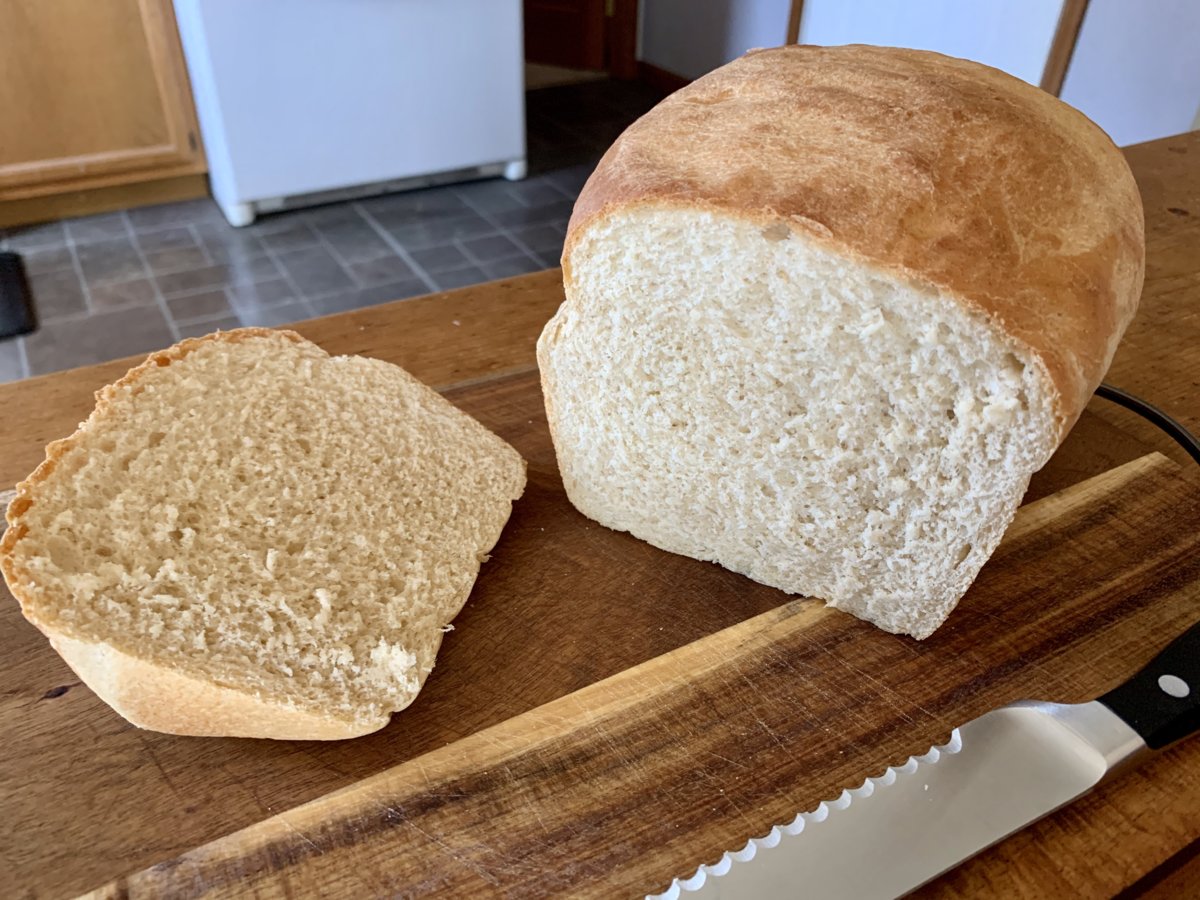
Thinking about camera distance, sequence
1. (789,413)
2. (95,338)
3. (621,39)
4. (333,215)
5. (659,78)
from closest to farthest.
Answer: (789,413) → (95,338) → (333,215) → (659,78) → (621,39)

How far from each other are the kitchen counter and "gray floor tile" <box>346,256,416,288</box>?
2.68 metres

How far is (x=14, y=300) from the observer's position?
382cm

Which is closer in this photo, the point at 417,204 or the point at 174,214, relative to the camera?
the point at 174,214

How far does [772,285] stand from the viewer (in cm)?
114

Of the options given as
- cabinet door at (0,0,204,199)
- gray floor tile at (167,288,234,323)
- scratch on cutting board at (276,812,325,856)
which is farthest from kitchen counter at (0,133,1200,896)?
cabinet door at (0,0,204,199)

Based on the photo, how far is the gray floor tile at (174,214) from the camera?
4.49 meters

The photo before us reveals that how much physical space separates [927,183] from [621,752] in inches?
30.6

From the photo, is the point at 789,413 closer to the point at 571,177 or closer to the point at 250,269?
the point at 250,269

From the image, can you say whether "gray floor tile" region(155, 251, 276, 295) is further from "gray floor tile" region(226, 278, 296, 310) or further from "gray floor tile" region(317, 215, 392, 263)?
"gray floor tile" region(317, 215, 392, 263)

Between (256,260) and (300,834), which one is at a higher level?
(300,834)

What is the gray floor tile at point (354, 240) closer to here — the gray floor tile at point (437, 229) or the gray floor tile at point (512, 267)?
the gray floor tile at point (437, 229)

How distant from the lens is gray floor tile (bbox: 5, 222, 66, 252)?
424cm

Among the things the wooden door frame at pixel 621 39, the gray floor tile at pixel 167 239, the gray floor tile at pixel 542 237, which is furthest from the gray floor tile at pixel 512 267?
the wooden door frame at pixel 621 39

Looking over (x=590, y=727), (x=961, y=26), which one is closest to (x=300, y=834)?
(x=590, y=727)
